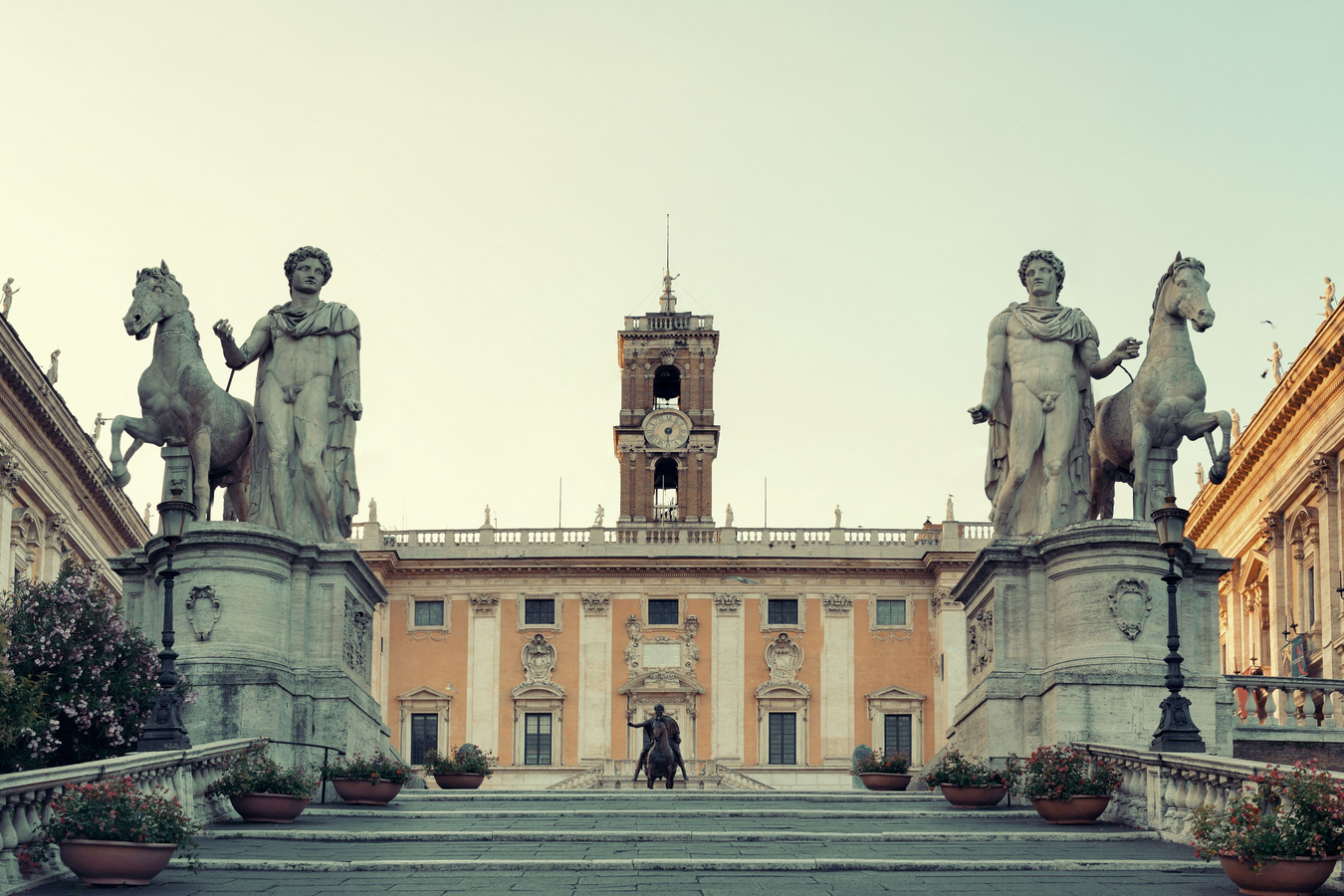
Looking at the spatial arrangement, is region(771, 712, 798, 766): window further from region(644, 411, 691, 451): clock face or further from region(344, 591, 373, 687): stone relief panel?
region(344, 591, 373, 687): stone relief panel

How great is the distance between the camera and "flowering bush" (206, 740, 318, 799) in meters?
17.6

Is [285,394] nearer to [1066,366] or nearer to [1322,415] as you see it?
[1066,366]

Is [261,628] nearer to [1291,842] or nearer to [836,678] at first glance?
[1291,842]

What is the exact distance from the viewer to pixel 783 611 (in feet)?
243

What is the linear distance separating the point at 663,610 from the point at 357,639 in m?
50.6

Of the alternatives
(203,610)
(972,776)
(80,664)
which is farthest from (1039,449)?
(80,664)

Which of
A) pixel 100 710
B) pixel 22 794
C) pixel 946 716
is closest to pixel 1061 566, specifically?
pixel 100 710

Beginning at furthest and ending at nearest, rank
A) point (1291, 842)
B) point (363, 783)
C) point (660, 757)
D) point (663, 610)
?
point (663, 610) < point (660, 757) < point (363, 783) < point (1291, 842)

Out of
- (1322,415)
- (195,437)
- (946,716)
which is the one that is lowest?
(946,716)

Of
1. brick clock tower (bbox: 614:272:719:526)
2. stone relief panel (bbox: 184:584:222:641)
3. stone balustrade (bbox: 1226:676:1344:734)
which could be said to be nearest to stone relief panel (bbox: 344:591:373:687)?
stone relief panel (bbox: 184:584:222:641)

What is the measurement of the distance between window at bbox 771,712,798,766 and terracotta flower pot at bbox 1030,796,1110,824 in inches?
2159

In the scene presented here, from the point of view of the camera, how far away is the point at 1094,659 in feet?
69.3

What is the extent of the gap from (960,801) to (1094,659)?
2.48 metres

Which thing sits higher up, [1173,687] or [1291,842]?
[1173,687]
